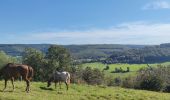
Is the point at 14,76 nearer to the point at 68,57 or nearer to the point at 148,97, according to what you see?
the point at 148,97

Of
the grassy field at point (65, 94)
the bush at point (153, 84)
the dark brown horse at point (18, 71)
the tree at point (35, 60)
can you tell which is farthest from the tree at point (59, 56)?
the dark brown horse at point (18, 71)

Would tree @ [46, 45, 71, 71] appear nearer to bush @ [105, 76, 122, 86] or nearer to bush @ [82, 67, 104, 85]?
bush @ [82, 67, 104, 85]

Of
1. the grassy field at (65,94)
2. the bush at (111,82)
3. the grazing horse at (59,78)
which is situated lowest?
the bush at (111,82)

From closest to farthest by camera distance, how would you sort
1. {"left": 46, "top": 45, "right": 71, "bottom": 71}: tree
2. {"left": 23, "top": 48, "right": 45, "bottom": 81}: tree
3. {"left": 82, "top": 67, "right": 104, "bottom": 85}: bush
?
1. {"left": 23, "top": 48, "right": 45, "bottom": 81}: tree
2. {"left": 46, "top": 45, "right": 71, "bottom": 71}: tree
3. {"left": 82, "top": 67, "right": 104, "bottom": 85}: bush

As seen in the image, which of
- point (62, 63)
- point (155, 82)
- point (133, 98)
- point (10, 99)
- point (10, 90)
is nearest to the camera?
point (10, 99)

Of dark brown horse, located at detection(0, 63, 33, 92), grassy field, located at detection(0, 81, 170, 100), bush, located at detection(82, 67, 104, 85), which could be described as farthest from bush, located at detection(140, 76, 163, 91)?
bush, located at detection(82, 67, 104, 85)

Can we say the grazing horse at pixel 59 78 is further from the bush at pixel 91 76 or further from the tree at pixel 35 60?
the bush at pixel 91 76

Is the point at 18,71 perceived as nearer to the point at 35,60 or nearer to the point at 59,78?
the point at 59,78

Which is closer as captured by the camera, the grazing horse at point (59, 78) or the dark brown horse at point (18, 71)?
the dark brown horse at point (18, 71)

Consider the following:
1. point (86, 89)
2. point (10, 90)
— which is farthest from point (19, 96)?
point (86, 89)

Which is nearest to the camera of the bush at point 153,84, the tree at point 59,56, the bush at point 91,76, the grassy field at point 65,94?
the grassy field at point 65,94

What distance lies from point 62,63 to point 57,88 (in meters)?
61.3

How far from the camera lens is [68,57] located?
102438 millimetres

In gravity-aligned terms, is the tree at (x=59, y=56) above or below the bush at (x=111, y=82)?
above
